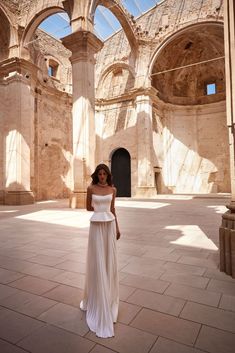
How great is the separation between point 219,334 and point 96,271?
1.23m

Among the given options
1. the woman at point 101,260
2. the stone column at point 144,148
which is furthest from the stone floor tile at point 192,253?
the stone column at point 144,148

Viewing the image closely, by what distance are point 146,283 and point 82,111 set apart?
10284 millimetres

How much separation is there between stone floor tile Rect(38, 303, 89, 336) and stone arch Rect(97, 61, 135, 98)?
19998 millimetres

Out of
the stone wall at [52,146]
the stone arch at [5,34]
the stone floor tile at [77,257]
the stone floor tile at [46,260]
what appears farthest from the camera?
the stone wall at [52,146]

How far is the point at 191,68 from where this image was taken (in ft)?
73.2

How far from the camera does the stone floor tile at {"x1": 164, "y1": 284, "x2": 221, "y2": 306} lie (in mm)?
2805

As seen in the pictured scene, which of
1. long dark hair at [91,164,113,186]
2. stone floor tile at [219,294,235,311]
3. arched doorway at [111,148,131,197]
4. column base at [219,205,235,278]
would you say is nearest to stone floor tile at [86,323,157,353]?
stone floor tile at [219,294,235,311]

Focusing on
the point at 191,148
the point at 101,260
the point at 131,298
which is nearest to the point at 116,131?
the point at 191,148

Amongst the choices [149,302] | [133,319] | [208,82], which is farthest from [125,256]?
[208,82]

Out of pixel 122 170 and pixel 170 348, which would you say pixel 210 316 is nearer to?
pixel 170 348

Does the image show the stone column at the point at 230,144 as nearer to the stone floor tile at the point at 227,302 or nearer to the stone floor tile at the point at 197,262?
the stone floor tile at the point at 197,262

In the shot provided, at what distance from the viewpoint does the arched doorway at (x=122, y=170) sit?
20766 mm

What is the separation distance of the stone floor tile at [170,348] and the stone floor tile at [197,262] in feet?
6.60

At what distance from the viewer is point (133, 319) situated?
7.99ft
